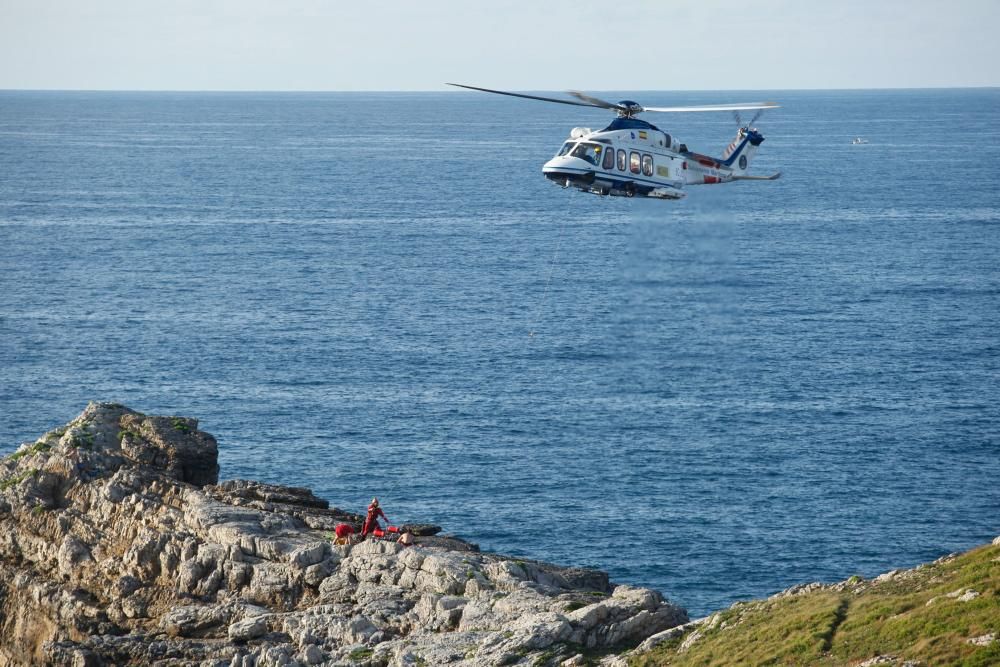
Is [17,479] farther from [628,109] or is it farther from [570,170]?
[628,109]

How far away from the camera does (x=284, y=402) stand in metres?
112

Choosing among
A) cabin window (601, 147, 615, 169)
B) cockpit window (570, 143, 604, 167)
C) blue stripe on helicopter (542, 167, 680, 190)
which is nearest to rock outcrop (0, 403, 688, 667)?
blue stripe on helicopter (542, 167, 680, 190)

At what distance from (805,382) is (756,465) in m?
23.0

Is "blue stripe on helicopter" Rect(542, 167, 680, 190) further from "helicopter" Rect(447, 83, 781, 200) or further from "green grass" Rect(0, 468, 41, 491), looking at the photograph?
"green grass" Rect(0, 468, 41, 491)

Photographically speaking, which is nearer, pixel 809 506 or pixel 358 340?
pixel 809 506

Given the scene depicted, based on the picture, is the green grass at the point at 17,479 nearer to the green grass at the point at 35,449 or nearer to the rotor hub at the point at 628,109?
the green grass at the point at 35,449

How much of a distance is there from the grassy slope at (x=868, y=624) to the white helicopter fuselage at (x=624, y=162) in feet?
93.5

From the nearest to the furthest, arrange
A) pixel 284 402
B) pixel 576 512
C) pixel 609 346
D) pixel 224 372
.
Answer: pixel 576 512, pixel 284 402, pixel 224 372, pixel 609 346

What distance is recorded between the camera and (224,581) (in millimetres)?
52250

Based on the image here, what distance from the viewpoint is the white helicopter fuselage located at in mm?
66312

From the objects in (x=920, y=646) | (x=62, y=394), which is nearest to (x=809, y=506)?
(x=920, y=646)

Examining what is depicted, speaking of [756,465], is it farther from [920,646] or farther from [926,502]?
[920,646]

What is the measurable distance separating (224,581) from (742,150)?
3994cm

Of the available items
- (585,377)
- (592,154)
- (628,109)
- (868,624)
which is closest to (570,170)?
(592,154)
